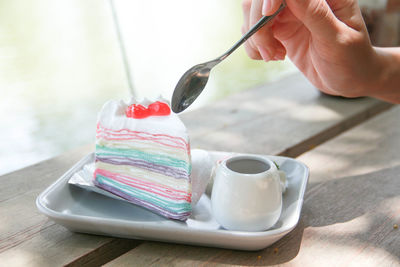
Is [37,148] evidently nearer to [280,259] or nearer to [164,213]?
[164,213]

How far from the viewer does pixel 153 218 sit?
2.05 feet

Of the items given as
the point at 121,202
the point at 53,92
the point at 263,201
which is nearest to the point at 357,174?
the point at 263,201

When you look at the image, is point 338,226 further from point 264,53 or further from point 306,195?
point 264,53

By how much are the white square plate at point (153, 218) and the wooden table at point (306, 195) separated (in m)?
0.02

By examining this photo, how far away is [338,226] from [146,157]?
324mm

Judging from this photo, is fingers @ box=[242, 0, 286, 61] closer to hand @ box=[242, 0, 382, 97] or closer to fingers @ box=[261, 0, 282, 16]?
hand @ box=[242, 0, 382, 97]

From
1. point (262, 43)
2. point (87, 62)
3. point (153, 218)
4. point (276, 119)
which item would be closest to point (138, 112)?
point (153, 218)

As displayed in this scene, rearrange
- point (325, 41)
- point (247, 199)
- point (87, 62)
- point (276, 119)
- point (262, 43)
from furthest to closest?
point (87, 62) → point (276, 119) → point (262, 43) → point (325, 41) → point (247, 199)

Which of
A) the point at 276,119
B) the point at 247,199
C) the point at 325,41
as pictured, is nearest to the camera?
the point at 247,199

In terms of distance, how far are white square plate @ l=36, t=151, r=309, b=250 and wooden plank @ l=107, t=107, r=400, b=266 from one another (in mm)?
21

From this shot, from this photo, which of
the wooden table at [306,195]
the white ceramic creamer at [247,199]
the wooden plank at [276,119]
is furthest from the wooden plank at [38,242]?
the wooden plank at [276,119]

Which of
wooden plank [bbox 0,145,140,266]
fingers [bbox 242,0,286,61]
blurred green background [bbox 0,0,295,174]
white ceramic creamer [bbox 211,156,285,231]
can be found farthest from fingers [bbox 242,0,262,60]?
blurred green background [bbox 0,0,295,174]

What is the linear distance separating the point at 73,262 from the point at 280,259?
0.30m

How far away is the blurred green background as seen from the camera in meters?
2.26
